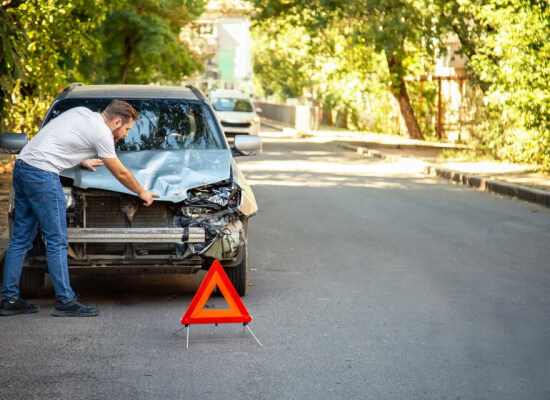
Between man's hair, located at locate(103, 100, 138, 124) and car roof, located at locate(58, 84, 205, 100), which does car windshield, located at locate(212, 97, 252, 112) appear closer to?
car roof, located at locate(58, 84, 205, 100)

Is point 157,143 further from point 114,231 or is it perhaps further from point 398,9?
point 398,9

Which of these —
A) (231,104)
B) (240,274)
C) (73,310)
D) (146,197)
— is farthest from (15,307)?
(231,104)

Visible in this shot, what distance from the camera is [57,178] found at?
287 inches

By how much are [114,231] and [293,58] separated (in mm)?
47757

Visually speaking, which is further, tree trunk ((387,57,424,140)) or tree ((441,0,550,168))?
tree trunk ((387,57,424,140))

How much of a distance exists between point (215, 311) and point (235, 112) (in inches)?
1075

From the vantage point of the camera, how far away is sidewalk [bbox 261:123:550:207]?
1727 centimetres

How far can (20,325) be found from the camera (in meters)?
7.17

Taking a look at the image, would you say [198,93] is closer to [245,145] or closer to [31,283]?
[245,145]

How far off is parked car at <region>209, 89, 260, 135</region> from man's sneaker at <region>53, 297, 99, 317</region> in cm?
2482

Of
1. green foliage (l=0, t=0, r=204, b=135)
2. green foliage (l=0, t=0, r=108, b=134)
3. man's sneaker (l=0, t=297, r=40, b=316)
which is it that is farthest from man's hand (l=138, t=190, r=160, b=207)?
green foliage (l=0, t=0, r=108, b=134)

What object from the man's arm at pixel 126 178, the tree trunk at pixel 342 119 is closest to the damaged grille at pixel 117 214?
the man's arm at pixel 126 178

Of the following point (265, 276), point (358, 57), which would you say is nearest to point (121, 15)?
point (358, 57)

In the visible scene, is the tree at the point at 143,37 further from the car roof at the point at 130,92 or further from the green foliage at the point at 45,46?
the car roof at the point at 130,92
